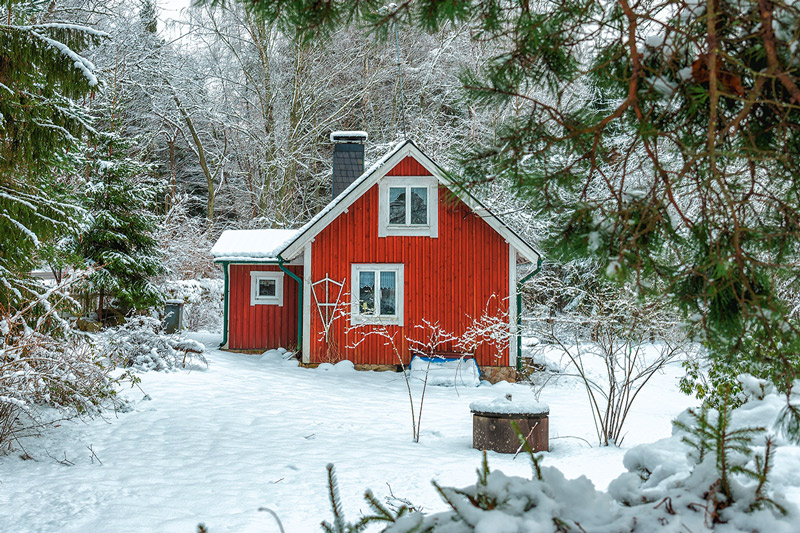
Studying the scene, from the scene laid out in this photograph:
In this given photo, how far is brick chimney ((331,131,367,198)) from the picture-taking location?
15453 mm

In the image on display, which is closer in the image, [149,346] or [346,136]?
[149,346]

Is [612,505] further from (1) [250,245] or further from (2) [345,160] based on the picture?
(1) [250,245]

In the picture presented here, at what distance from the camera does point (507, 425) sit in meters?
7.07

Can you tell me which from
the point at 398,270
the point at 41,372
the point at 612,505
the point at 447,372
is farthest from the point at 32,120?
the point at 447,372

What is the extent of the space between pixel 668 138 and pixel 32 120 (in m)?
6.20

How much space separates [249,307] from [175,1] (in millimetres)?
9440

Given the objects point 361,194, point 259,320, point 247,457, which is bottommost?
point 247,457

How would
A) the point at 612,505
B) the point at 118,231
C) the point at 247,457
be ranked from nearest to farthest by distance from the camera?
the point at 612,505, the point at 247,457, the point at 118,231

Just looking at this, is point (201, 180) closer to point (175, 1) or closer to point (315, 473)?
point (175, 1)

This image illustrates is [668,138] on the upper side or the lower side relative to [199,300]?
upper

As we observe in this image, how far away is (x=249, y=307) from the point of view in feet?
50.2

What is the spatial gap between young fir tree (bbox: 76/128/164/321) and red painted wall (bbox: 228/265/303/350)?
78.7 inches

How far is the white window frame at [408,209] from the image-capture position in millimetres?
13500

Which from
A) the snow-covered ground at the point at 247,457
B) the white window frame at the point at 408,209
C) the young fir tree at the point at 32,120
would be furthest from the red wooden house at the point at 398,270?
the young fir tree at the point at 32,120
